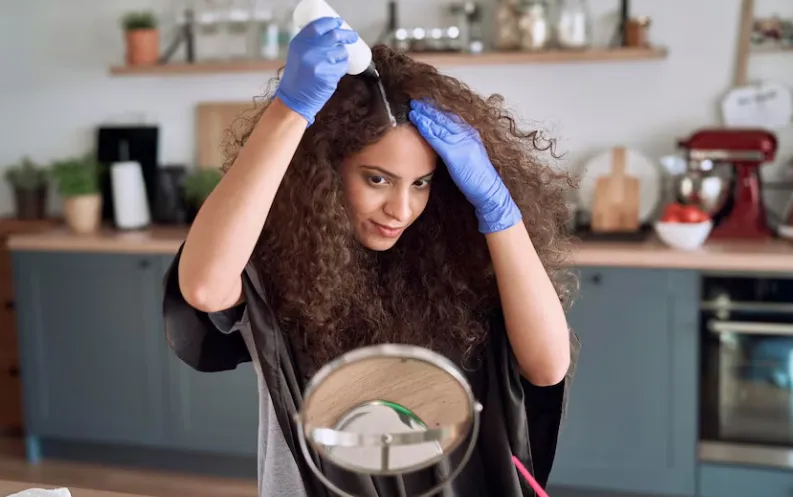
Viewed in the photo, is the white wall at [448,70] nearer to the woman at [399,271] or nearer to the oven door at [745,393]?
the oven door at [745,393]

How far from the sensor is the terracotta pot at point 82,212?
331cm

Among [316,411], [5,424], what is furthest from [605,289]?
[5,424]

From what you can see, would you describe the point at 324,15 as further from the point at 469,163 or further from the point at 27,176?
the point at 27,176

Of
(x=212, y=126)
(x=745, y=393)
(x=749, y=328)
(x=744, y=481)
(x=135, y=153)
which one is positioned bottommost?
(x=744, y=481)

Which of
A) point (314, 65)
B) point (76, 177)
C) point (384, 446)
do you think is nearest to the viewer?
point (384, 446)

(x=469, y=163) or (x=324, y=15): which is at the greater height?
(x=324, y=15)

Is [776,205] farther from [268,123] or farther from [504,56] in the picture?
[268,123]

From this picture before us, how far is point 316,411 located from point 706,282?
222 centimetres

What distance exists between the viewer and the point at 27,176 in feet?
11.8

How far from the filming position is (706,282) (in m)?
2.70

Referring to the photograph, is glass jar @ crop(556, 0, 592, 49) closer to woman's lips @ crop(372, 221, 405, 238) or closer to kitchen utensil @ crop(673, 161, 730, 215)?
kitchen utensil @ crop(673, 161, 730, 215)

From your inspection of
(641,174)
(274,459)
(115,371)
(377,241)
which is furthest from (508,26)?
(274,459)

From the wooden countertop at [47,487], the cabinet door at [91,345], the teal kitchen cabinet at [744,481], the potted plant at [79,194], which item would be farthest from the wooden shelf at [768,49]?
the wooden countertop at [47,487]

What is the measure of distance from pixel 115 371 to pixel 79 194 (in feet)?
2.15
